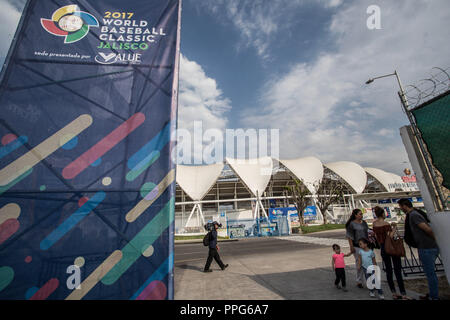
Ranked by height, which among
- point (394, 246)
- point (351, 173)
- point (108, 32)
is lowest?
point (394, 246)

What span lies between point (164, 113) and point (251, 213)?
33.6 m

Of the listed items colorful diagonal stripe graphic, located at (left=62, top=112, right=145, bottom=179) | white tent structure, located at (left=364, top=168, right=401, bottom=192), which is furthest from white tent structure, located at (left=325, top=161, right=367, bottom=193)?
colorful diagonal stripe graphic, located at (left=62, top=112, right=145, bottom=179)

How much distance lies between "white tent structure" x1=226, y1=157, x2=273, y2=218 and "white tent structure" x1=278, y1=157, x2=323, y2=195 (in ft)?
11.3

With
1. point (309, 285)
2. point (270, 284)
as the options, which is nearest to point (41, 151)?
point (270, 284)

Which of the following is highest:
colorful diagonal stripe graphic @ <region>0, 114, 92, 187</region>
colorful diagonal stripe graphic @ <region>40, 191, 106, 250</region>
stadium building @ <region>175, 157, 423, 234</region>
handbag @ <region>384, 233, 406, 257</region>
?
stadium building @ <region>175, 157, 423, 234</region>

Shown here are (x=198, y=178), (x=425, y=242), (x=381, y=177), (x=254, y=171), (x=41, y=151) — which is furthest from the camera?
(x=381, y=177)

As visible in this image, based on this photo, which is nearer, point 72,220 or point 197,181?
point 72,220

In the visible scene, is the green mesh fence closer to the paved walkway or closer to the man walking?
the man walking

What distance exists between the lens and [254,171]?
3772cm

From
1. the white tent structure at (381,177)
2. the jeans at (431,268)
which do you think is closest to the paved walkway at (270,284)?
the jeans at (431,268)

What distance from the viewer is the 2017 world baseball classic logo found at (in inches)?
159

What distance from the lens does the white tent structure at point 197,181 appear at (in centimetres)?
3578

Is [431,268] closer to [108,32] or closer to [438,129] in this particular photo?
[438,129]

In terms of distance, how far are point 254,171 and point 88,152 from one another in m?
35.1
